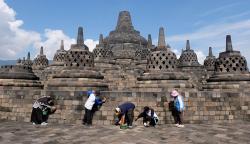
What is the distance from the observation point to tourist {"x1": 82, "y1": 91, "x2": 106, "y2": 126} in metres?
9.34

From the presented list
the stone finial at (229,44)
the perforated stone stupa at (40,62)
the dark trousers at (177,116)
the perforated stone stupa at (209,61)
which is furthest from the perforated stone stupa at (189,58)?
the dark trousers at (177,116)

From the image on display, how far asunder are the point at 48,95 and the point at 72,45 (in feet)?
17.2

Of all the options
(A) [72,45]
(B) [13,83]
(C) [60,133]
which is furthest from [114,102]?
(B) [13,83]

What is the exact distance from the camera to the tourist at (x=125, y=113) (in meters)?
8.82

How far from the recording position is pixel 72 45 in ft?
49.8

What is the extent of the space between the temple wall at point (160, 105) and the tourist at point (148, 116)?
0.69m

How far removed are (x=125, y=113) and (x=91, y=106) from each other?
1.32 metres

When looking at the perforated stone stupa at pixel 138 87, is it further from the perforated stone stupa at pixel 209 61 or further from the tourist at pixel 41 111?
the perforated stone stupa at pixel 209 61

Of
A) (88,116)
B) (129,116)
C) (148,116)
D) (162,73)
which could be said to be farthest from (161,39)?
(88,116)

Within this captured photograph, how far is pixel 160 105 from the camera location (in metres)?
10.0

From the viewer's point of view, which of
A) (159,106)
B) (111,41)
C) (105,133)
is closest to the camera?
(105,133)

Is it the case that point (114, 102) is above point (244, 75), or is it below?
below

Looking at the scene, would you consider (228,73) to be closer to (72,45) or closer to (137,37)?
(72,45)

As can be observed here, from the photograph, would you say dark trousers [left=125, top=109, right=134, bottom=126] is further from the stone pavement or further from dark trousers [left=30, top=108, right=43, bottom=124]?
dark trousers [left=30, top=108, right=43, bottom=124]
